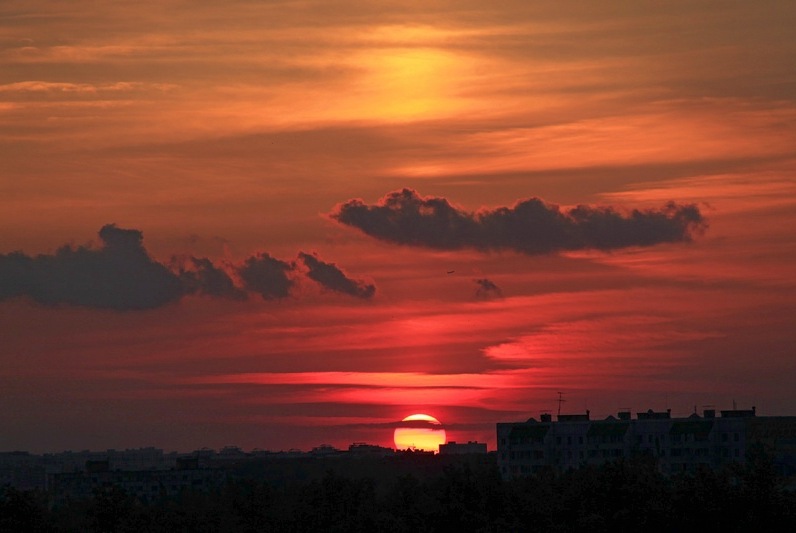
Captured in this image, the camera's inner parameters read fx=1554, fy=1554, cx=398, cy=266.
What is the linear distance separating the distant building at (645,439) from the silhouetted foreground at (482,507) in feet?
192

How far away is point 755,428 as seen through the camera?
157 meters

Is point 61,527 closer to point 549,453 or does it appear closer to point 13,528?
point 13,528

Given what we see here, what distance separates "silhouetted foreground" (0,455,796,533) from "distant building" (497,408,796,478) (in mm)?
58499

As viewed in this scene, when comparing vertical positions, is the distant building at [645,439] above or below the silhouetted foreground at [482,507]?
above

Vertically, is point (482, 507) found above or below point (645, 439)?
below

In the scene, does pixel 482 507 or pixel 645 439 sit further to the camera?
pixel 645 439

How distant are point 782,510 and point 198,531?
37.7 m

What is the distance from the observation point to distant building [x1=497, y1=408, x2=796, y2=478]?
514 ft

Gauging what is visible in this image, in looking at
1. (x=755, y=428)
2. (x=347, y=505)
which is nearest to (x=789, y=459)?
(x=755, y=428)

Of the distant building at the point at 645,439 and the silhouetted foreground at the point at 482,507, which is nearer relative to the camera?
the silhouetted foreground at the point at 482,507

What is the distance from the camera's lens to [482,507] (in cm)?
9212

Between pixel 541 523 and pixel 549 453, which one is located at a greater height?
pixel 549 453

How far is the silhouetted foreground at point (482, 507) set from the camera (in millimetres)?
82000

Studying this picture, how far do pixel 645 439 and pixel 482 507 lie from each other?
72.0 m
